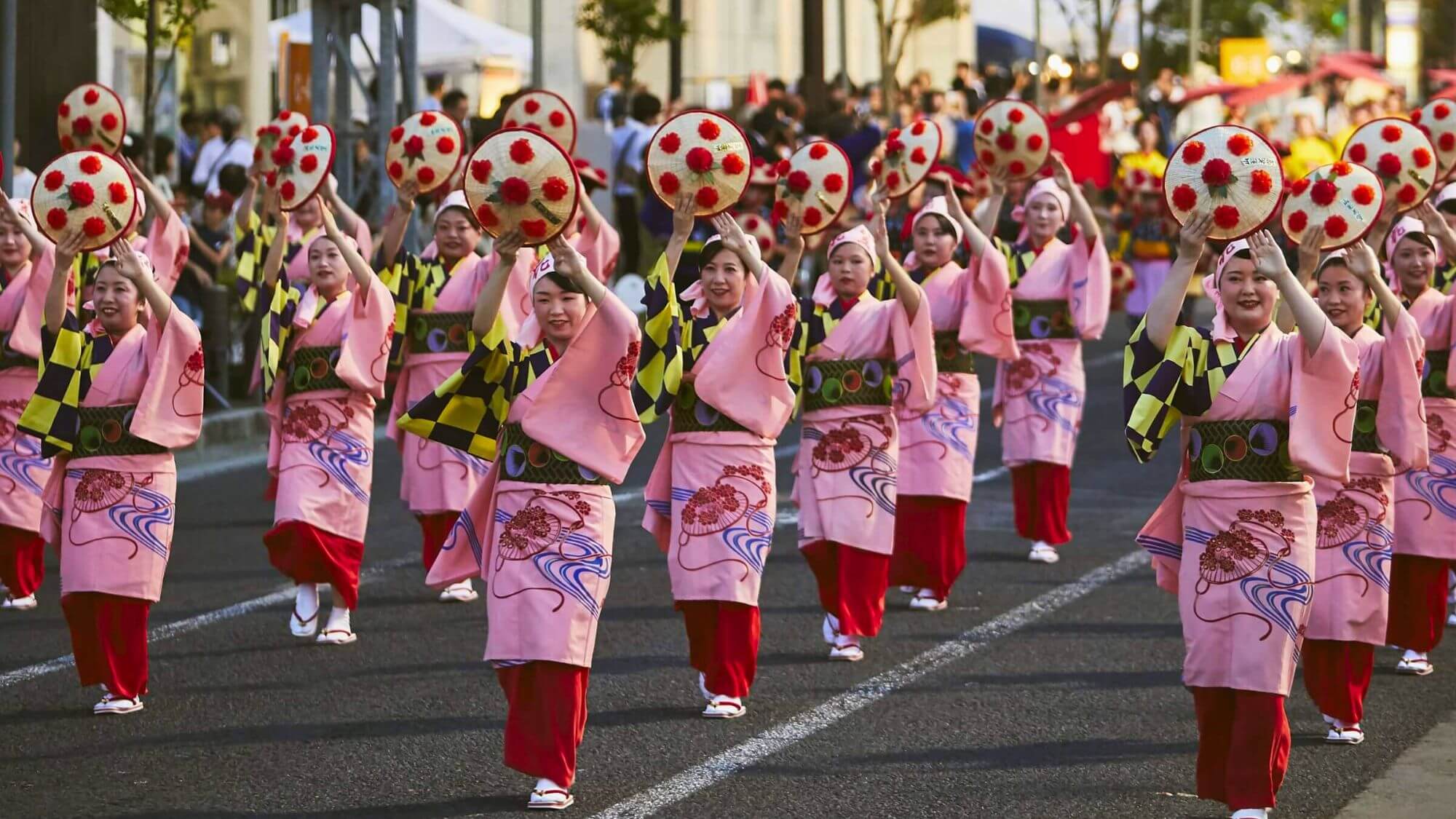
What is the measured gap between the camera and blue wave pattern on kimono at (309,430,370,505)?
29.6 feet

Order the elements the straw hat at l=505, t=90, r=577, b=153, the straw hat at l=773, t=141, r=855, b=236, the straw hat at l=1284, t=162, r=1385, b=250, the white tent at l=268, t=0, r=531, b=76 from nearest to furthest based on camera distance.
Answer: the straw hat at l=1284, t=162, r=1385, b=250, the straw hat at l=773, t=141, r=855, b=236, the straw hat at l=505, t=90, r=577, b=153, the white tent at l=268, t=0, r=531, b=76

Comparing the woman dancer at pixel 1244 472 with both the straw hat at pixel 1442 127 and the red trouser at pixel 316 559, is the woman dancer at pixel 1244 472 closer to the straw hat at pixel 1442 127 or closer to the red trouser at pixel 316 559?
the straw hat at pixel 1442 127

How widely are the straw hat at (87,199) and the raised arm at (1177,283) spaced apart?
12.0ft

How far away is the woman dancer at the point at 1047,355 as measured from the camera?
432 inches

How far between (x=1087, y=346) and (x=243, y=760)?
1524 cm

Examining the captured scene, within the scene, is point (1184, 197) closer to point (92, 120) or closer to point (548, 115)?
point (548, 115)

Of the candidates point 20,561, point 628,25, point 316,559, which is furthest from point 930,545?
point 628,25

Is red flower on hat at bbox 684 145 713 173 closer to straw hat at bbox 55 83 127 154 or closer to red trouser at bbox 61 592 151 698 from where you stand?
red trouser at bbox 61 592 151 698

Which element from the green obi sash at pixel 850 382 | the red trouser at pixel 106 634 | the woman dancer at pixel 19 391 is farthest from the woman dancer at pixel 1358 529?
the woman dancer at pixel 19 391

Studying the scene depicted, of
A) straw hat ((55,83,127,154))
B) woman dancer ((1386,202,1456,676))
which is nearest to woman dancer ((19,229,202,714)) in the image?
straw hat ((55,83,127,154))

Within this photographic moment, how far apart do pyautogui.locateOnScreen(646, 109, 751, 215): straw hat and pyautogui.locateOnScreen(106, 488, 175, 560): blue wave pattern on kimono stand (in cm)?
208

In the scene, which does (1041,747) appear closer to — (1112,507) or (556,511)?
(556,511)

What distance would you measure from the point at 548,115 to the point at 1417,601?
4.68 metres

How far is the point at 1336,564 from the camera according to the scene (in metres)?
7.37
